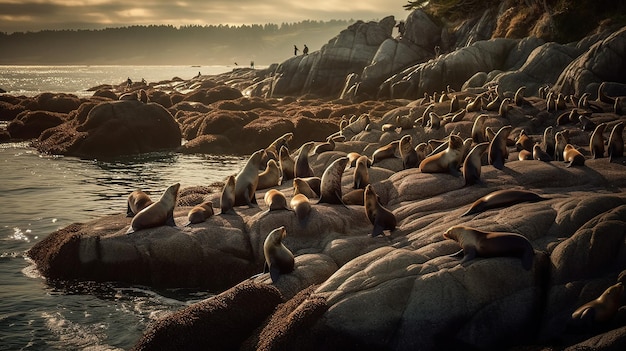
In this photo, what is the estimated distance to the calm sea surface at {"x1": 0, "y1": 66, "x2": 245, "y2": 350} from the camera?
521 inches

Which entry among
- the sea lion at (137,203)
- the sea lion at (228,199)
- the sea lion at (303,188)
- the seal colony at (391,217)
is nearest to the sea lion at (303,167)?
the seal colony at (391,217)

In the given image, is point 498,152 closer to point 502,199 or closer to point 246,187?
point 502,199

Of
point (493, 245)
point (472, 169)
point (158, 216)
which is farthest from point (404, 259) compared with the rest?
point (158, 216)

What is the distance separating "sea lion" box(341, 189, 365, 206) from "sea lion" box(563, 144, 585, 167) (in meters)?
5.65

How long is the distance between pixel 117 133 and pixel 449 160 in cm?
2743

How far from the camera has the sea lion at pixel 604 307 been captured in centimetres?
965

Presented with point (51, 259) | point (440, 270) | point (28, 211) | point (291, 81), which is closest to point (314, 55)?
point (291, 81)

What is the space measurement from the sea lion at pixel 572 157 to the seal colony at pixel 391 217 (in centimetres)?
4

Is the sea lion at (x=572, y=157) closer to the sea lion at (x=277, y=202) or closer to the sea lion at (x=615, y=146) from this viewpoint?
the sea lion at (x=615, y=146)

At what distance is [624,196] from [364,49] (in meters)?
65.5

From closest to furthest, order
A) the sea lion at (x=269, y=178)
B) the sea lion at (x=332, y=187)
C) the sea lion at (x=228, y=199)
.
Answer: the sea lion at (x=332, y=187) → the sea lion at (x=228, y=199) → the sea lion at (x=269, y=178)

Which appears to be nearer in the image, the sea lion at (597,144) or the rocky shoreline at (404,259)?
the rocky shoreline at (404,259)

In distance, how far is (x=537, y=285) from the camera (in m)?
10.7

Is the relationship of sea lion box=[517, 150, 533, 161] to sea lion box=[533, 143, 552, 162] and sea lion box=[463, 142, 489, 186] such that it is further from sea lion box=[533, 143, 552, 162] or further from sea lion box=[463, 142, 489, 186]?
sea lion box=[463, 142, 489, 186]
